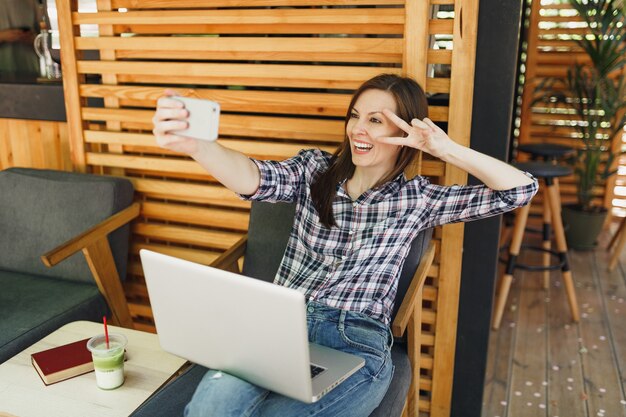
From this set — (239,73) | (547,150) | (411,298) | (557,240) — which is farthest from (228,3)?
(547,150)

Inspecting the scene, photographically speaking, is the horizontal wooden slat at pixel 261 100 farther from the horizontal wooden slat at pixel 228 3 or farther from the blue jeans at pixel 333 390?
the blue jeans at pixel 333 390

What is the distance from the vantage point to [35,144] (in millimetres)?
3074

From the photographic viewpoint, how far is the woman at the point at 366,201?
175 cm

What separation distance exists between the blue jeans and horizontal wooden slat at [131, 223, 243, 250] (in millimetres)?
885

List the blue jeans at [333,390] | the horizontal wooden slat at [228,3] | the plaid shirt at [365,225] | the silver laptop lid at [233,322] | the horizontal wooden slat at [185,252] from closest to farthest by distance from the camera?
the silver laptop lid at [233,322]
the blue jeans at [333,390]
the plaid shirt at [365,225]
the horizontal wooden slat at [228,3]
the horizontal wooden slat at [185,252]

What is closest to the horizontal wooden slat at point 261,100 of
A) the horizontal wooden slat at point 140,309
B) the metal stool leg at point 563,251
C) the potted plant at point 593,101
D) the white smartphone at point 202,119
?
the horizontal wooden slat at point 140,309

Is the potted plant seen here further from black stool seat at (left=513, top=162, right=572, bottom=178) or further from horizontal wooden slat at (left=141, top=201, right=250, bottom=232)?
horizontal wooden slat at (left=141, top=201, right=250, bottom=232)

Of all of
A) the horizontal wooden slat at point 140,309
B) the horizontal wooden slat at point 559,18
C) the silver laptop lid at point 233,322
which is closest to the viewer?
the silver laptop lid at point 233,322

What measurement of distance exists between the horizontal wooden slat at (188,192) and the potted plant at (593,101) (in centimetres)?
268

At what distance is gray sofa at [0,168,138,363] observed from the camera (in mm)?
2371

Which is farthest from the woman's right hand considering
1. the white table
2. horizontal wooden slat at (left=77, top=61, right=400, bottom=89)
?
horizontal wooden slat at (left=77, top=61, right=400, bottom=89)

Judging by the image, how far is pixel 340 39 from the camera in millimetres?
2238

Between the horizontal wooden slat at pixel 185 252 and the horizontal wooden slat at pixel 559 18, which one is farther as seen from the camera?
the horizontal wooden slat at pixel 559 18

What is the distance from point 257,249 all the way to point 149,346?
0.55 metres
